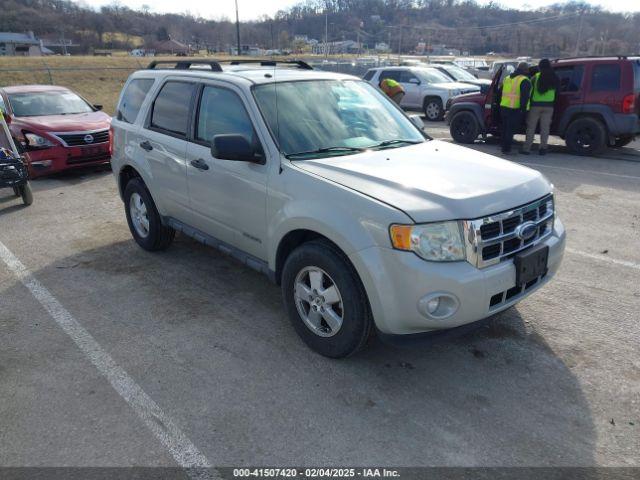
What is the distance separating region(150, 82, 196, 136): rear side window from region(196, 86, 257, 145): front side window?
0.23 m

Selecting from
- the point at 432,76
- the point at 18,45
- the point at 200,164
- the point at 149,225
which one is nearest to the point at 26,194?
the point at 149,225

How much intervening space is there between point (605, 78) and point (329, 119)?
858 centimetres

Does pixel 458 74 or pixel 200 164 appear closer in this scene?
pixel 200 164

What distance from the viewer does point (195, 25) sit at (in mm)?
99750

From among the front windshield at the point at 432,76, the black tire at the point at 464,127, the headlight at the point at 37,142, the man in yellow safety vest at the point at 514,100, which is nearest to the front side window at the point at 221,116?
the headlight at the point at 37,142

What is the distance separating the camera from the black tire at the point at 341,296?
3188 millimetres

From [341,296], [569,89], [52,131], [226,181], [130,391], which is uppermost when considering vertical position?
[569,89]

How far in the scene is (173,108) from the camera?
190 inches

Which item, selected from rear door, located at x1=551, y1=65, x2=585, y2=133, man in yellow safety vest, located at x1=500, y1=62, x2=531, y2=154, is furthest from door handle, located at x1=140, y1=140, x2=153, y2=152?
rear door, located at x1=551, y1=65, x2=585, y2=133

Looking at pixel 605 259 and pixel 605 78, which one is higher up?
pixel 605 78

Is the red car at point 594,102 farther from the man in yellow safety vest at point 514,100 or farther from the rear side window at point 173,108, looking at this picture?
the rear side window at point 173,108

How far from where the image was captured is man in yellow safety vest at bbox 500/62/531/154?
32.9 ft

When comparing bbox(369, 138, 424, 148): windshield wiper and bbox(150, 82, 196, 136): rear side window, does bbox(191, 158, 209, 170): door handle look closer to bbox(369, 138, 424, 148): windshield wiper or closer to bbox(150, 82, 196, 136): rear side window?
bbox(150, 82, 196, 136): rear side window

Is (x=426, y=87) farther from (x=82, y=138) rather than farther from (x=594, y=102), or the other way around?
(x=82, y=138)
